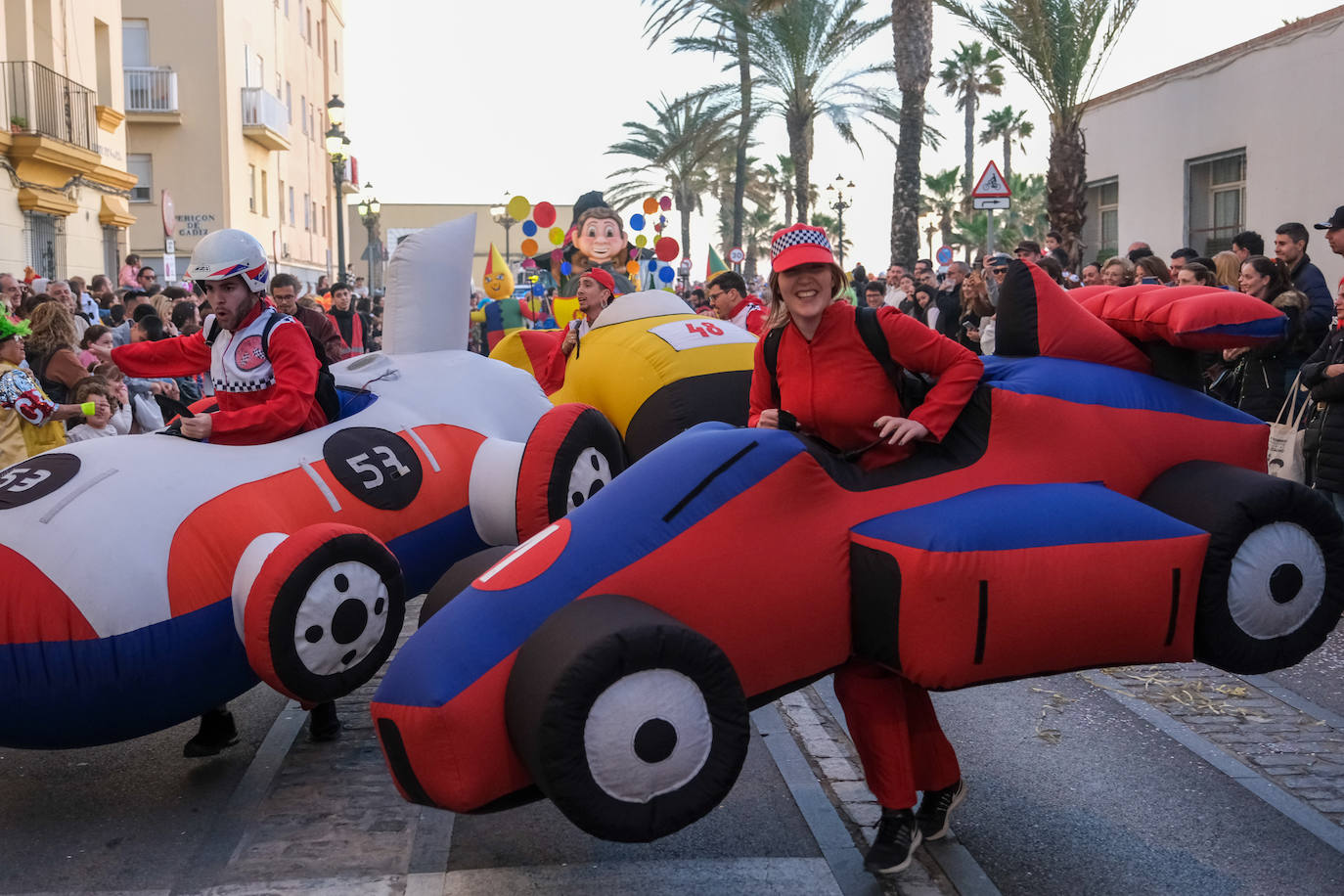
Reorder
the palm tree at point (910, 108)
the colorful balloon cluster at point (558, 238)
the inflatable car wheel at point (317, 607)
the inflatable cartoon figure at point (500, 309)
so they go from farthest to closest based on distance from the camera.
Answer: the palm tree at point (910, 108) < the inflatable cartoon figure at point (500, 309) < the colorful balloon cluster at point (558, 238) < the inflatable car wheel at point (317, 607)

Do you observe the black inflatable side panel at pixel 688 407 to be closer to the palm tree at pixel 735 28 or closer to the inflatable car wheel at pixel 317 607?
the inflatable car wheel at pixel 317 607

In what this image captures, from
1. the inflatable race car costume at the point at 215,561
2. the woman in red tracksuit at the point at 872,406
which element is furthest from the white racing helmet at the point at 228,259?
the woman in red tracksuit at the point at 872,406

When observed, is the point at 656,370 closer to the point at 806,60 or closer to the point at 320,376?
the point at 320,376

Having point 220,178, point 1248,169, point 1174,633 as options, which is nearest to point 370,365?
point 1174,633

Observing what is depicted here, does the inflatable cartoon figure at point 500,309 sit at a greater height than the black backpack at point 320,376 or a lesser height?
greater

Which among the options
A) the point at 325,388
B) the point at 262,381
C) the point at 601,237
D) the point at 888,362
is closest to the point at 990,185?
the point at 601,237

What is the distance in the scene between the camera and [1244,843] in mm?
4449

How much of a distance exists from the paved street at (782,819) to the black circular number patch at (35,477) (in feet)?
3.87

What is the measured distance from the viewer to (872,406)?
4145 millimetres

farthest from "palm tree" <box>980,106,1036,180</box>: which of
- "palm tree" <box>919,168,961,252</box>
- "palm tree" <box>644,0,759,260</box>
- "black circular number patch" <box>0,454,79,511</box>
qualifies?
"black circular number patch" <box>0,454,79,511</box>

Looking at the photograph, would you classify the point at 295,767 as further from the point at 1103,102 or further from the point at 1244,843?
the point at 1103,102

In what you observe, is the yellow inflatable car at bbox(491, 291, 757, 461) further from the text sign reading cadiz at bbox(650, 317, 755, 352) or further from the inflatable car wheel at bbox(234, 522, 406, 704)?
the inflatable car wheel at bbox(234, 522, 406, 704)

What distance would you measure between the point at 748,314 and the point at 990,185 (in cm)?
626

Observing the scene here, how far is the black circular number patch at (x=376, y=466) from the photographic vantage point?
5305 mm
